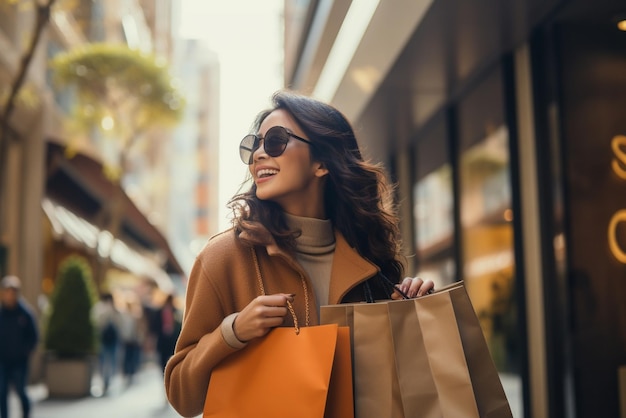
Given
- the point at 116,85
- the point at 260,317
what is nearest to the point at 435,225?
the point at 260,317

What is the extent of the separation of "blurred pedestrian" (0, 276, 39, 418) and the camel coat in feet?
26.0

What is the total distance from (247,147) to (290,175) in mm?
199

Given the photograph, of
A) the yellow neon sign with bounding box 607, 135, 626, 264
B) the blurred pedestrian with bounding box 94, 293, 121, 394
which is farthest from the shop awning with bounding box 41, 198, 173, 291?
the yellow neon sign with bounding box 607, 135, 626, 264

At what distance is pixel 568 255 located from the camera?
755 centimetres

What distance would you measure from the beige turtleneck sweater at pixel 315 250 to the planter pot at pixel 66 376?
1399 cm

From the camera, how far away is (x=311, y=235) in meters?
2.91

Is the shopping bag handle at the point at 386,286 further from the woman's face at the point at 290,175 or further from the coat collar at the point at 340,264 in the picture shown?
the woman's face at the point at 290,175

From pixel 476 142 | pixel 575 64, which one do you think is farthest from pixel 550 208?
pixel 476 142

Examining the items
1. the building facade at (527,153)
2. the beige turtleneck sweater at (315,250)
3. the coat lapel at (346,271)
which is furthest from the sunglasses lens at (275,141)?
the building facade at (527,153)

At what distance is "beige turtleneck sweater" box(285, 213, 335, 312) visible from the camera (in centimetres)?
283

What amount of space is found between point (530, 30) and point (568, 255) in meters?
2.09

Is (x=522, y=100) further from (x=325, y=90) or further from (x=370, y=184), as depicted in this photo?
(x=370, y=184)

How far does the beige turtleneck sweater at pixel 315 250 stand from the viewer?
2.83 meters

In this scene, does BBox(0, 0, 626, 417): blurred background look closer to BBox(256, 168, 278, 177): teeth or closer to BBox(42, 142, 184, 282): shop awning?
BBox(256, 168, 278, 177): teeth
